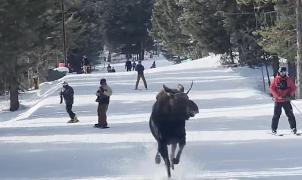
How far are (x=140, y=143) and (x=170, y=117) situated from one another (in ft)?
19.1

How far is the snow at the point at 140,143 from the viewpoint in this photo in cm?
1311

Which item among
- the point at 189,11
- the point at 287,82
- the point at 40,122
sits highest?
the point at 189,11

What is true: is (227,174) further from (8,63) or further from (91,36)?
(91,36)

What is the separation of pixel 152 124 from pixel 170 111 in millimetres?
636

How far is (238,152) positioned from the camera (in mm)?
15359

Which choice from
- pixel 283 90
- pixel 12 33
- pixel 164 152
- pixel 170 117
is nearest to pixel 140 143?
pixel 283 90

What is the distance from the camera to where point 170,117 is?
459 inches

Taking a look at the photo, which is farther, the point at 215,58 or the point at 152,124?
the point at 215,58

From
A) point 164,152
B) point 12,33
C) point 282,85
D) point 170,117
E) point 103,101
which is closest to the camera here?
point 170,117

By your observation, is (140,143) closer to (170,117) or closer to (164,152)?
(164,152)

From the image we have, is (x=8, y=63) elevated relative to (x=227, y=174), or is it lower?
elevated

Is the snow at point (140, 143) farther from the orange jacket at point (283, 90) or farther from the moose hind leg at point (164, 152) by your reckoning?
the orange jacket at point (283, 90)

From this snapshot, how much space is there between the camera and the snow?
43.0 ft

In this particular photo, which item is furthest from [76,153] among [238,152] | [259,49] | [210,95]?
[259,49]
